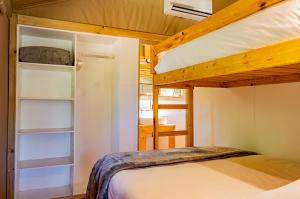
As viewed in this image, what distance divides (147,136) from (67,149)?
60.6 inches

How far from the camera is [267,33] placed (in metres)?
1.12

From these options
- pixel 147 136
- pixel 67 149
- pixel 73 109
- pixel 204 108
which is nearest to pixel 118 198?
pixel 73 109

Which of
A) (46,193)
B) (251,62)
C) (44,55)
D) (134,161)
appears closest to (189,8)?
(44,55)

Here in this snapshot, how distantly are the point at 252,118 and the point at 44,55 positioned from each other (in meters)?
2.24

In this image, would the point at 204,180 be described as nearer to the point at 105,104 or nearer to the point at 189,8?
the point at 105,104

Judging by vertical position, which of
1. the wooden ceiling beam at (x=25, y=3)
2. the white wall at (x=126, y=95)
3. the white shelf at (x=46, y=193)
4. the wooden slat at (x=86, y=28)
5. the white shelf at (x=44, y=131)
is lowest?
the white shelf at (x=46, y=193)

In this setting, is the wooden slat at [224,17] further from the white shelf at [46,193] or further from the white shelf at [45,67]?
the white shelf at [46,193]

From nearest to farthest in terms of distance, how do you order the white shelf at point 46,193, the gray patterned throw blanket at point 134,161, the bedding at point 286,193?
the bedding at point 286,193, the gray patterned throw blanket at point 134,161, the white shelf at point 46,193

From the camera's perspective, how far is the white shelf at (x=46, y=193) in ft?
8.07

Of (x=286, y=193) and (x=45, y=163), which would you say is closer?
(x=286, y=193)

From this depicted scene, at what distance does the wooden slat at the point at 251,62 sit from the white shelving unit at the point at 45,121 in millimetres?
1432

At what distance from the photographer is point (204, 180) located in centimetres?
130

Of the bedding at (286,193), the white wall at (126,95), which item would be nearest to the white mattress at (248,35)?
the bedding at (286,193)

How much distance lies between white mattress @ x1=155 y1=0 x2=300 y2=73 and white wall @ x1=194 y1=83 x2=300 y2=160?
99 cm
